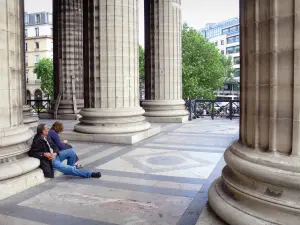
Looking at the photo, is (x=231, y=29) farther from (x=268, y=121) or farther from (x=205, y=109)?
(x=268, y=121)

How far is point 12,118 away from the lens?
5.88m

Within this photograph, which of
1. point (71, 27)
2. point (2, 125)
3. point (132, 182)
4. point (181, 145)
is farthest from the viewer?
point (71, 27)

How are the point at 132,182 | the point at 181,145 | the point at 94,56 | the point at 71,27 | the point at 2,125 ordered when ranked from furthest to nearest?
the point at 71,27
the point at 94,56
the point at 181,145
the point at 132,182
the point at 2,125

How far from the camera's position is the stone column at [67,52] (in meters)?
18.3

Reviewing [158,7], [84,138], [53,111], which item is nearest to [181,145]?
[84,138]

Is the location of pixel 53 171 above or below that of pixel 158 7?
below

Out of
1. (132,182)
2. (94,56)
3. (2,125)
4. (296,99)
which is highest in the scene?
(94,56)

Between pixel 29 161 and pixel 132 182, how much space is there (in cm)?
180

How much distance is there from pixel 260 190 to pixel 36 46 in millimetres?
81070

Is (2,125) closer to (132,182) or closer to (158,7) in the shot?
(132,182)

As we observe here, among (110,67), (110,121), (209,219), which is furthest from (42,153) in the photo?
(110,67)

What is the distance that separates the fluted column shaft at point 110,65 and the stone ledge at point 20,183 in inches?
181

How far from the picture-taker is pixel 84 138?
10.9 m

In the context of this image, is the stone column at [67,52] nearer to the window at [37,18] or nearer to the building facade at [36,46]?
the building facade at [36,46]
